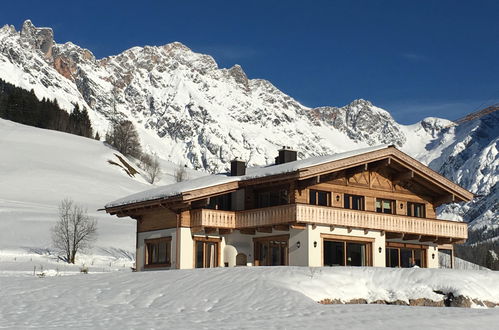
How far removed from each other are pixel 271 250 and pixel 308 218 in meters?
3.43

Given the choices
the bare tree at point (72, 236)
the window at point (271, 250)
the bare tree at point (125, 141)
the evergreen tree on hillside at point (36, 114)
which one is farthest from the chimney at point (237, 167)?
the evergreen tree on hillside at point (36, 114)

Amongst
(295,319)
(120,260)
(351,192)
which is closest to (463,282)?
(295,319)

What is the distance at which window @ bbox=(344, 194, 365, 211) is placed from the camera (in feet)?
121

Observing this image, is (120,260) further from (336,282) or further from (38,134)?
(38,134)

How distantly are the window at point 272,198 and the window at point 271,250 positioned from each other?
1.64 metres

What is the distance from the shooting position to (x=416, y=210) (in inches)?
1586

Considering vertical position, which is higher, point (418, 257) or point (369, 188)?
point (369, 188)

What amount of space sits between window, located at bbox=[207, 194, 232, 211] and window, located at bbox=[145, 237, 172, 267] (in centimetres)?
259

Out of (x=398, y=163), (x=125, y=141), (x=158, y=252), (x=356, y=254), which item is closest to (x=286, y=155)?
(x=398, y=163)

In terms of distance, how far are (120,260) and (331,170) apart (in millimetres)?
25359

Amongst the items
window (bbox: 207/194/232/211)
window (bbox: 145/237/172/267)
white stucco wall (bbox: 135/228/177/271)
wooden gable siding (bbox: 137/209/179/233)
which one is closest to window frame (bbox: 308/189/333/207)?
window (bbox: 207/194/232/211)

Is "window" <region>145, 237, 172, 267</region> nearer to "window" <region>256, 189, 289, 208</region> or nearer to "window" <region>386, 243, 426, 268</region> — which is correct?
"window" <region>256, 189, 289, 208</region>

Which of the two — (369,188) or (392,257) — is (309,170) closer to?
(369,188)

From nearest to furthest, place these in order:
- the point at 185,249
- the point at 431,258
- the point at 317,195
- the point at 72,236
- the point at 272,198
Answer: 1. the point at 185,249
2. the point at 317,195
3. the point at 272,198
4. the point at 431,258
5. the point at 72,236
